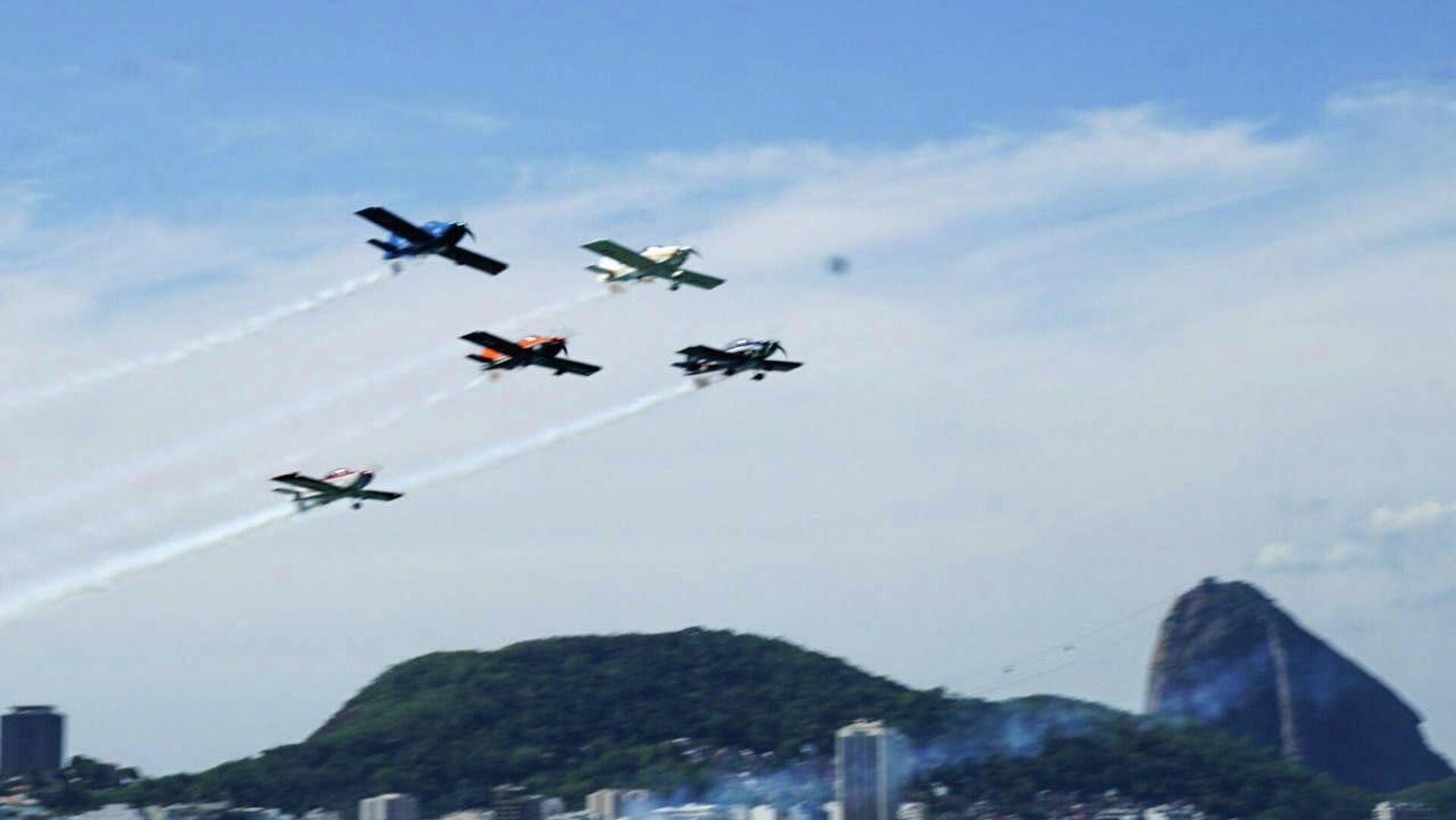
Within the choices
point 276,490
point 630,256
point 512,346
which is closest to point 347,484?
point 276,490

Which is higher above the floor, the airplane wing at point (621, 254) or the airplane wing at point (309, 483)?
the airplane wing at point (621, 254)

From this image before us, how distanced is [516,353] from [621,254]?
967 centimetres

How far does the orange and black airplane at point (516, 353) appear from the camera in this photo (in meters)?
129

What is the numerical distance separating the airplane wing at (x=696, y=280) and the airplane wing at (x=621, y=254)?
2352 mm

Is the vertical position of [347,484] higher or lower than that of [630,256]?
lower

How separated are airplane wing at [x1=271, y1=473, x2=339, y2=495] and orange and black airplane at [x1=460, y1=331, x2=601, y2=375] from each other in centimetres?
1158

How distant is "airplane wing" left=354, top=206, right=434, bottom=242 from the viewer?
11862 centimetres

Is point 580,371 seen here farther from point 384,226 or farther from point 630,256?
point 384,226

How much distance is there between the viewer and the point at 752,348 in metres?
138

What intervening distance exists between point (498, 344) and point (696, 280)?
1470 cm

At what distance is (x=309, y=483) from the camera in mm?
128875

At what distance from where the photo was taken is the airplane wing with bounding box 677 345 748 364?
450ft

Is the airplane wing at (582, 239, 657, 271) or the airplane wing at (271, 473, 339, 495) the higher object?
the airplane wing at (582, 239, 657, 271)

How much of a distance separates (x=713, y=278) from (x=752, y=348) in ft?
17.4
